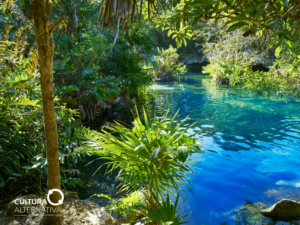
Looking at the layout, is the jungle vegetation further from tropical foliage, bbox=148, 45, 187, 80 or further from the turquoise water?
tropical foliage, bbox=148, 45, 187, 80

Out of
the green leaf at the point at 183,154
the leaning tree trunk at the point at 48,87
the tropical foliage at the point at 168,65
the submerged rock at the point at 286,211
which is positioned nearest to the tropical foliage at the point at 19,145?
the leaning tree trunk at the point at 48,87

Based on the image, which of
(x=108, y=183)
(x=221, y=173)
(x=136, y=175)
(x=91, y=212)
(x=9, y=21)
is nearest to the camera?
(x=136, y=175)

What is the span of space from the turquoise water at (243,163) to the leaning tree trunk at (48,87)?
2.08 m

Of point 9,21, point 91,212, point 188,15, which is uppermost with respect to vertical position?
point 9,21

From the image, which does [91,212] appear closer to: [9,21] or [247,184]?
[247,184]

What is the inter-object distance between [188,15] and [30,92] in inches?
108

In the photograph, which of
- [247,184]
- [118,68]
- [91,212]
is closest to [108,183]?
[91,212]

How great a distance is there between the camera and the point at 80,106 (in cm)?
792

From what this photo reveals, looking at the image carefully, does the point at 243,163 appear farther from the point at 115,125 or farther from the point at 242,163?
the point at 115,125

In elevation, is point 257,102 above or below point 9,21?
below

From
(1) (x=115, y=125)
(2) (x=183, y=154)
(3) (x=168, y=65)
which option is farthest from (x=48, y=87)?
(3) (x=168, y=65)

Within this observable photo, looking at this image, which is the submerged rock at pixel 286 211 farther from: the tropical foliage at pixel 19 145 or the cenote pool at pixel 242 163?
the tropical foliage at pixel 19 145

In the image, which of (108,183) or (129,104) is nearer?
(108,183)

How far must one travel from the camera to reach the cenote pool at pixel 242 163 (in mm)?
3340
